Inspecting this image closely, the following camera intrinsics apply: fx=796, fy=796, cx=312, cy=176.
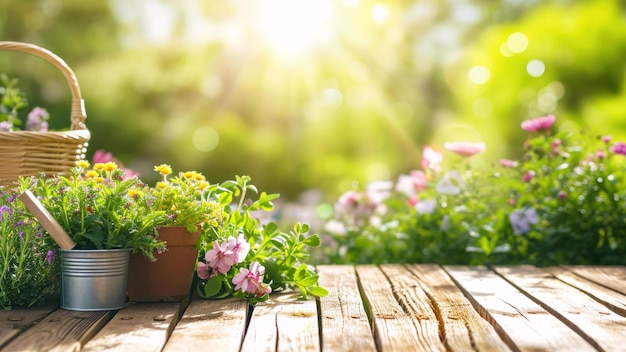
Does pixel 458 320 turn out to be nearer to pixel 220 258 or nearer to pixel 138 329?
pixel 220 258

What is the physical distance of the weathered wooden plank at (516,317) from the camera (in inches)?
75.3

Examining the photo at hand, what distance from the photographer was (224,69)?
1180 cm

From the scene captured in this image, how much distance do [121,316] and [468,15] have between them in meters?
13.8

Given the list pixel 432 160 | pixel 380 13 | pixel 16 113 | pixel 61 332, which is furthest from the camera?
pixel 380 13

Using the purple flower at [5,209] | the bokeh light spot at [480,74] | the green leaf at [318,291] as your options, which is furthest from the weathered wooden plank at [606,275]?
the bokeh light spot at [480,74]

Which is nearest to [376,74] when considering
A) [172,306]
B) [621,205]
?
[621,205]

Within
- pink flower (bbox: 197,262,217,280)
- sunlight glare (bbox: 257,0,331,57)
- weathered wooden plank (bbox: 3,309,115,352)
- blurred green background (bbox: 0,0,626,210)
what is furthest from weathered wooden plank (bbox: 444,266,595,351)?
sunlight glare (bbox: 257,0,331,57)

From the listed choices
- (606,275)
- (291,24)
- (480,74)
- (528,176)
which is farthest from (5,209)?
(480,74)

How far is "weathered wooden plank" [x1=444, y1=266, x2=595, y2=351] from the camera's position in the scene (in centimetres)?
191

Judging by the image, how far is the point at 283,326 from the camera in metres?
2.10

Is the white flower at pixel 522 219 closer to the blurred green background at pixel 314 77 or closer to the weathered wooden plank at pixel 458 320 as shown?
the weathered wooden plank at pixel 458 320

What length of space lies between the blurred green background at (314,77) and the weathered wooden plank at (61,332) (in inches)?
286

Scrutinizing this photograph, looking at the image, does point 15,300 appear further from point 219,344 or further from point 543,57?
point 543,57

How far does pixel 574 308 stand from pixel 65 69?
191cm
